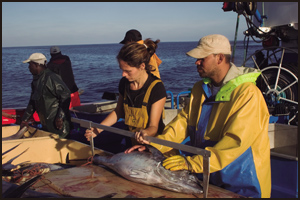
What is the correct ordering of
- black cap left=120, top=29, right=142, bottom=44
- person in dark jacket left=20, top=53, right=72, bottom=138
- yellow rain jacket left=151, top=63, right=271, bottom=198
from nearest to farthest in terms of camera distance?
yellow rain jacket left=151, top=63, right=271, bottom=198 → black cap left=120, top=29, right=142, bottom=44 → person in dark jacket left=20, top=53, right=72, bottom=138

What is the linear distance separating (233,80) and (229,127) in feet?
1.39

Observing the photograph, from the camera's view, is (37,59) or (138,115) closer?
(138,115)

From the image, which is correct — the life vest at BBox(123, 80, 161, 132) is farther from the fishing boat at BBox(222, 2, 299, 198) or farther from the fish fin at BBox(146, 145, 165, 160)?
the fishing boat at BBox(222, 2, 299, 198)

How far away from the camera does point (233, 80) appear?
9.61ft

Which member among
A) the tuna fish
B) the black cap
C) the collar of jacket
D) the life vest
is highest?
the black cap

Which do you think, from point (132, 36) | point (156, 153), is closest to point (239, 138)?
point (156, 153)

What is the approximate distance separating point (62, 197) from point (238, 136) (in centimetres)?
152

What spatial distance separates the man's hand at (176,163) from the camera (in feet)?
9.10

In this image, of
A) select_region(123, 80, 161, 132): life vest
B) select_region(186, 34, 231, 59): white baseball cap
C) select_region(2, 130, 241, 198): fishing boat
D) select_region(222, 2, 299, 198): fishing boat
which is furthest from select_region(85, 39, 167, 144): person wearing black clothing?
select_region(222, 2, 299, 198): fishing boat

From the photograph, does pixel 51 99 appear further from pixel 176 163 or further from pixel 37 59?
pixel 176 163

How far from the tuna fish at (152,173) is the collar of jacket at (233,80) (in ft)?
2.37

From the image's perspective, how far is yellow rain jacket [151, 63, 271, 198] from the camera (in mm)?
2717

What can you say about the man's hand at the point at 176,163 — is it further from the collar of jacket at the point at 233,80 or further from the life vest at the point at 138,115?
the life vest at the point at 138,115

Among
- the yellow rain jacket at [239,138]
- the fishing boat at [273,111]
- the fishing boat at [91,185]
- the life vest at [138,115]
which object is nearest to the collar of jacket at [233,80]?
the yellow rain jacket at [239,138]
